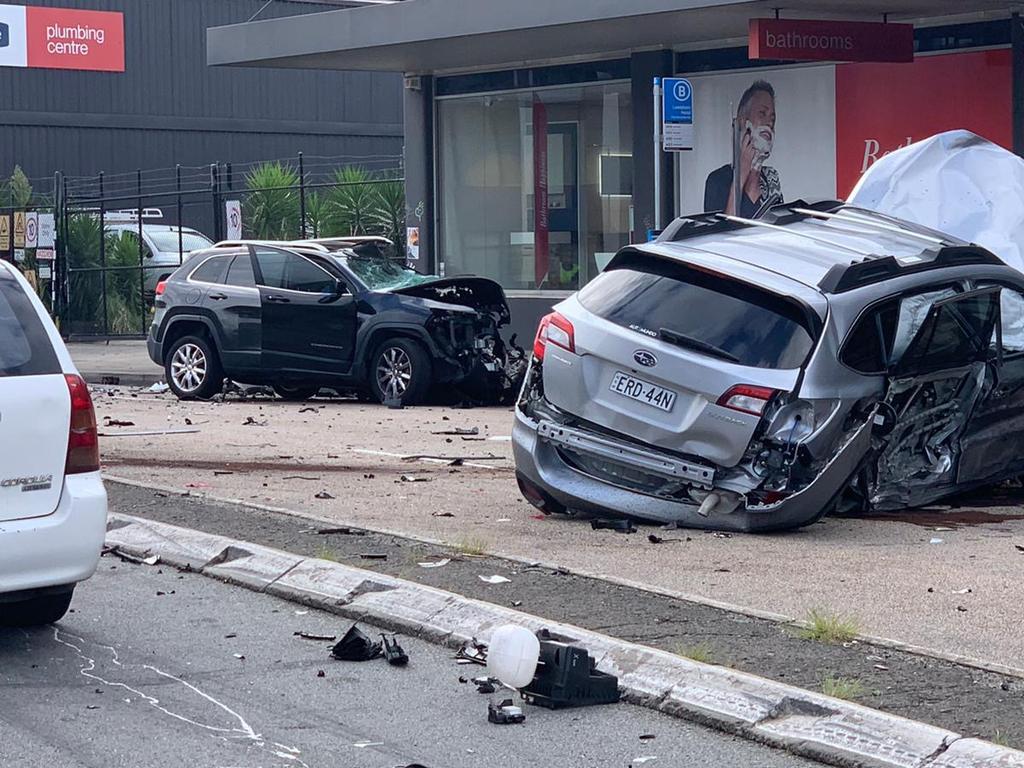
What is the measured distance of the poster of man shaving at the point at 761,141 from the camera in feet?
65.7

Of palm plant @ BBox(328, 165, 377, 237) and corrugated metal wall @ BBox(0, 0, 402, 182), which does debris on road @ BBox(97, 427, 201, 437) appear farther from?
corrugated metal wall @ BBox(0, 0, 402, 182)

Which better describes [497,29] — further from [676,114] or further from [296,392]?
[296,392]

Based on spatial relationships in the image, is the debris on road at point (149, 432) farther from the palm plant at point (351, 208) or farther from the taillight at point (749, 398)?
the palm plant at point (351, 208)

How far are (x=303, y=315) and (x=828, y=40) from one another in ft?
21.2

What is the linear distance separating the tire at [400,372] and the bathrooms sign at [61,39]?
25.7 metres

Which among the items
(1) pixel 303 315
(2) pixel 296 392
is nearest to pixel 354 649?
(1) pixel 303 315

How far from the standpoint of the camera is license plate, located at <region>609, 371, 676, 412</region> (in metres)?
9.02

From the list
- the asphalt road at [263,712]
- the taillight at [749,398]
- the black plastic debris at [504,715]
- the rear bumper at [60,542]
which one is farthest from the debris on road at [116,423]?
the black plastic debris at [504,715]

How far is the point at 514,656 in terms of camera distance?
604 centimetres

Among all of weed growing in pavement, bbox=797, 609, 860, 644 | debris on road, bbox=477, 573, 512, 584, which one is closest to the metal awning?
debris on road, bbox=477, 573, 512, 584

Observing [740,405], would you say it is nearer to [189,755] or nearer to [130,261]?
[189,755]

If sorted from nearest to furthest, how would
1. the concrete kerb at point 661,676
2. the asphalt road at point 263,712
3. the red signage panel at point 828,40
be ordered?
the concrete kerb at point 661,676
the asphalt road at point 263,712
the red signage panel at point 828,40

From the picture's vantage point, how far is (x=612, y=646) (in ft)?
21.8

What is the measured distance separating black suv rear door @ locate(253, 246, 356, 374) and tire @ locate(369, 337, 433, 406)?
0.34 m
